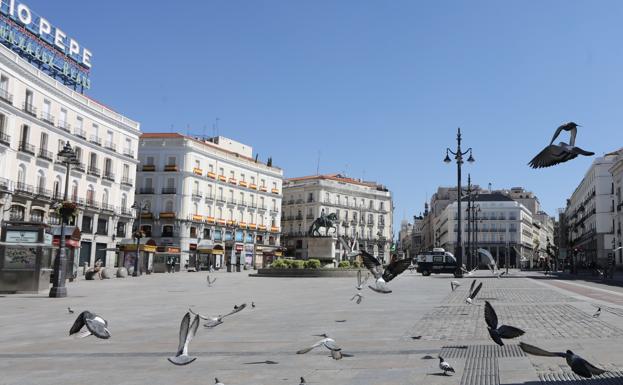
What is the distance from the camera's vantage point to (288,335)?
1043 cm

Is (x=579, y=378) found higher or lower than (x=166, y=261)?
higher

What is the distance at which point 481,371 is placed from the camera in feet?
22.4

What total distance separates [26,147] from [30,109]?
3254mm

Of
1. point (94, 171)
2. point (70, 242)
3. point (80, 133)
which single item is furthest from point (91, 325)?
point (94, 171)

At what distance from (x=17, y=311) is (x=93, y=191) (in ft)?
147

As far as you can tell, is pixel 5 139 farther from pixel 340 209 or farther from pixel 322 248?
pixel 340 209

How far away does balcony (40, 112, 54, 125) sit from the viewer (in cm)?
5019

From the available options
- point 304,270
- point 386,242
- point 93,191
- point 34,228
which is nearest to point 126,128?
point 93,191

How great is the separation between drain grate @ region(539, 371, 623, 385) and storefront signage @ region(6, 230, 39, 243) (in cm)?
2002

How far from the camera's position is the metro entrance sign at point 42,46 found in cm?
4794

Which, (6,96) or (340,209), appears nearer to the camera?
(6,96)

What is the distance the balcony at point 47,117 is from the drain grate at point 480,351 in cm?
4886

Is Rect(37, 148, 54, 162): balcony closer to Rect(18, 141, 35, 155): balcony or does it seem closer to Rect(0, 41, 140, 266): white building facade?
Rect(0, 41, 140, 266): white building facade

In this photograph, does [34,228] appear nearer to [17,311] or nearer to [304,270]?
[17,311]
